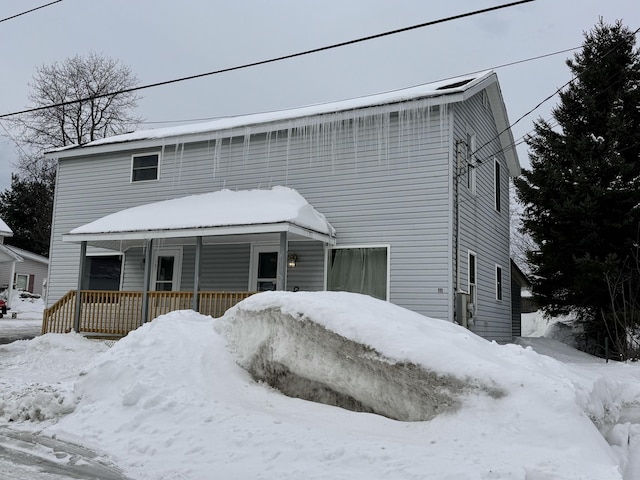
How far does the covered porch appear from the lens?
11.4 metres

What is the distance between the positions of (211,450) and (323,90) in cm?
2390

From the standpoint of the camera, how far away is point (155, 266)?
1455cm

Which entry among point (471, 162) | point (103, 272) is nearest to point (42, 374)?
point (103, 272)

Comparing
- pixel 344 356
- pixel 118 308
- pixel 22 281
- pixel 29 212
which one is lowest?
pixel 344 356

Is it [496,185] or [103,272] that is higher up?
[496,185]

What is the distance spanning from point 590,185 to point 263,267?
30.9 ft

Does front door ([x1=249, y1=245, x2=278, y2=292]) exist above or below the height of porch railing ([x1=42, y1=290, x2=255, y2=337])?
above

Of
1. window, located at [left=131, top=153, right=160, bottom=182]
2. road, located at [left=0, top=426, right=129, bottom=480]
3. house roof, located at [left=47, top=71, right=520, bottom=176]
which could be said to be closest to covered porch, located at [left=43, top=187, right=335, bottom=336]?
window, located at [left=131, top=153, right=160, bottom=182]

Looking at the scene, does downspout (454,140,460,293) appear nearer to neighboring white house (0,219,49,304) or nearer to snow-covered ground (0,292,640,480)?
snow-covered ground (0,292,640,480)

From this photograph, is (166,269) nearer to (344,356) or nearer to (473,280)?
(473,280)

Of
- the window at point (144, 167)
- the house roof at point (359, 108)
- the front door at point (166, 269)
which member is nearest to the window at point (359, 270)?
the house roof at point (359, 108)

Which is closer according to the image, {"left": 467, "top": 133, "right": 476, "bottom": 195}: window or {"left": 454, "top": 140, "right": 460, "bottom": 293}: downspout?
{"left": 454, "top": 140, "right": 460, "bottom": 293}: downspout

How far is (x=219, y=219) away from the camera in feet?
38.6

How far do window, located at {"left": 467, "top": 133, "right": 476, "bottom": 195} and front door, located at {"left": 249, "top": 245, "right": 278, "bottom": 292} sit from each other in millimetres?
4956
